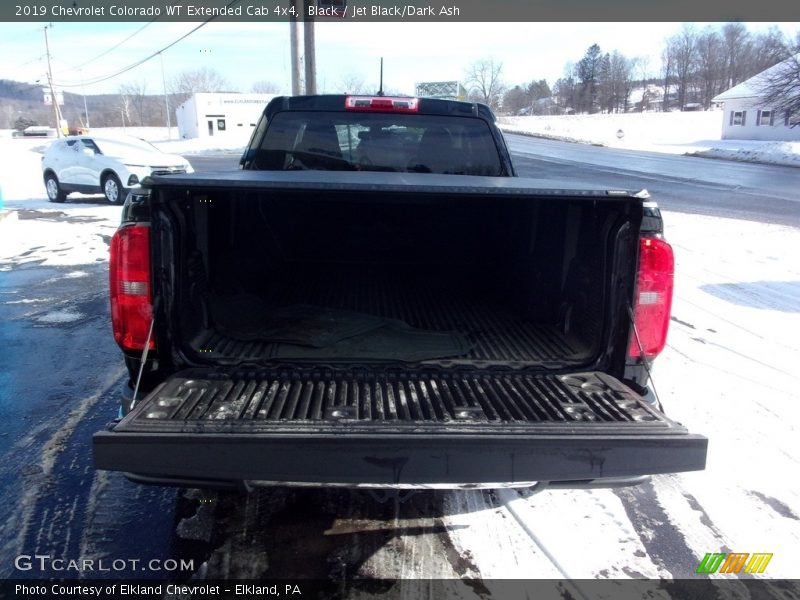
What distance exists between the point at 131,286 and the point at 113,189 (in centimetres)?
1464

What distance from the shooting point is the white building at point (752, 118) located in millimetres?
48875

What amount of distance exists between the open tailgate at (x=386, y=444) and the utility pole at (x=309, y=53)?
45.4 feet

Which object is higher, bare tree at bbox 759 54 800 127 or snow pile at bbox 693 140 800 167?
bare tree at bbox 759 54 800 127

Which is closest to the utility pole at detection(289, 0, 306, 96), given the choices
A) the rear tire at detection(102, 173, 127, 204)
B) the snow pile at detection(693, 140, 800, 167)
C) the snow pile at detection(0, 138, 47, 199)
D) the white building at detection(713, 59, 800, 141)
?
the rear tire at detection(102, 173, 127, 204)

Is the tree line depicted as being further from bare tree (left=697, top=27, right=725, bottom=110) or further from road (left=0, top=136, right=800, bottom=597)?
road (left=0, top=136, right=800, bottom=597)

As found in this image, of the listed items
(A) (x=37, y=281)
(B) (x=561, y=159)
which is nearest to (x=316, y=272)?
(A) (x=37, y=281)

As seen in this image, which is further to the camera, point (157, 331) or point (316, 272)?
point (316, 272)

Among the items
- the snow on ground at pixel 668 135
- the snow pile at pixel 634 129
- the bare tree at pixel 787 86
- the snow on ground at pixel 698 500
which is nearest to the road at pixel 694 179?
the snow on ground at pixel 668 135

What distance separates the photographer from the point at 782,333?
613cm

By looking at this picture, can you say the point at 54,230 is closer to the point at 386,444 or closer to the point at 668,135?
the point at 386,444

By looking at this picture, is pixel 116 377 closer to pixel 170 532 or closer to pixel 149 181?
pixel 170 532

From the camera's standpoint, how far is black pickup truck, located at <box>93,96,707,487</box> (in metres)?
2.25

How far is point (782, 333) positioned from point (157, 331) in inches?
229

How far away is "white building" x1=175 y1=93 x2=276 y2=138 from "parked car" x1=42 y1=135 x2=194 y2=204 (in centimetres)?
4481
